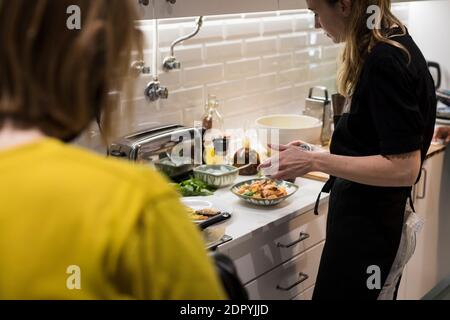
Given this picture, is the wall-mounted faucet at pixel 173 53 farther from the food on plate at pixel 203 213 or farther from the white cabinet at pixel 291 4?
the food on plate at pixel 203 213

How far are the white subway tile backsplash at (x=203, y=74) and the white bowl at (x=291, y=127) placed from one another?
0.91 ft

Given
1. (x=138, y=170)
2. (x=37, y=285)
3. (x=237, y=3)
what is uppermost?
(x=237, y=3)

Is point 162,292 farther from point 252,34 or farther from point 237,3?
point 252,34

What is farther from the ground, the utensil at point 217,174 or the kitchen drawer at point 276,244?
the utensil at point 217,174

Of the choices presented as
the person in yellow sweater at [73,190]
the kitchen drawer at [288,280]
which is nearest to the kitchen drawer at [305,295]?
the kitchen drawer at [288,280]

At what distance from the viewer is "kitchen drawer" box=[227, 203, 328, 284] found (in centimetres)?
187

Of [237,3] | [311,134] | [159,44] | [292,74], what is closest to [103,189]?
[237,3]

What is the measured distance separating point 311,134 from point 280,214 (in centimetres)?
68

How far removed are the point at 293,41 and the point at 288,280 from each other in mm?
1310

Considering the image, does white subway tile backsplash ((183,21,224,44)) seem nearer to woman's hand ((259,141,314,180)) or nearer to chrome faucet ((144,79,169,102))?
chrome faucet ((144,79,169,102))

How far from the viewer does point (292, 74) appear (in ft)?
9.66

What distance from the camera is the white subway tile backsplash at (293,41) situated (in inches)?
112

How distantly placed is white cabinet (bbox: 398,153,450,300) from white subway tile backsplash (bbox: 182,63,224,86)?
3.52 ft

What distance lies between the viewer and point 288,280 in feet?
6.85
